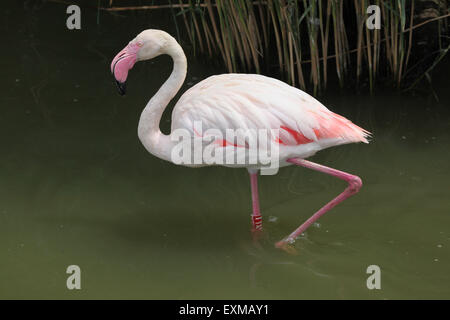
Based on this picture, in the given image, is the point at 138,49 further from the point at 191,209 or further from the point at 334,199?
the point at 334,199

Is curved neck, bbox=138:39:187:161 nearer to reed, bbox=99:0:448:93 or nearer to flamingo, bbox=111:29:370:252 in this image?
flamingo, bbox=111:29:370:252

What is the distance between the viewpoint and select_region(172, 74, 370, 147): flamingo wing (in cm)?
Result: 419

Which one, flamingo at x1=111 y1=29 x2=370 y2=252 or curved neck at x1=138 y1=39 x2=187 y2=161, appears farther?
curved neck at x1=138 y1=39 x2=187 y2=161

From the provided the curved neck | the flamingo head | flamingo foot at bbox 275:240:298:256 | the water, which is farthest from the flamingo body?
the water

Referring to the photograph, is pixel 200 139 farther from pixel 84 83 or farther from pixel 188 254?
pixel 84 83

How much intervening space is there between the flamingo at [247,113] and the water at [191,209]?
13.6 inches

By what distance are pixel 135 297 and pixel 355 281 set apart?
3.74 ft

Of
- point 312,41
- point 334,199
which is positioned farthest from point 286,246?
point 312,41

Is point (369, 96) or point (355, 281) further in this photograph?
point (369, 96)

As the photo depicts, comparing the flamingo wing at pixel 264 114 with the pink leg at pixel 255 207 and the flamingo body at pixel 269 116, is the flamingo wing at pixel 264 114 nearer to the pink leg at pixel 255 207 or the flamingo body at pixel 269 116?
the flamingo body at pixel 269 116

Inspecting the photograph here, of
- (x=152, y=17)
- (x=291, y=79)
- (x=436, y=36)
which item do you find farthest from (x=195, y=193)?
(x=152, y=17)

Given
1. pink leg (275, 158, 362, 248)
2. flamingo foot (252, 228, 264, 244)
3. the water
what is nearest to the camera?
the water

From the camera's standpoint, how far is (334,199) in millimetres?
4367

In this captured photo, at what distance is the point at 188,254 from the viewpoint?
14.5 ft
